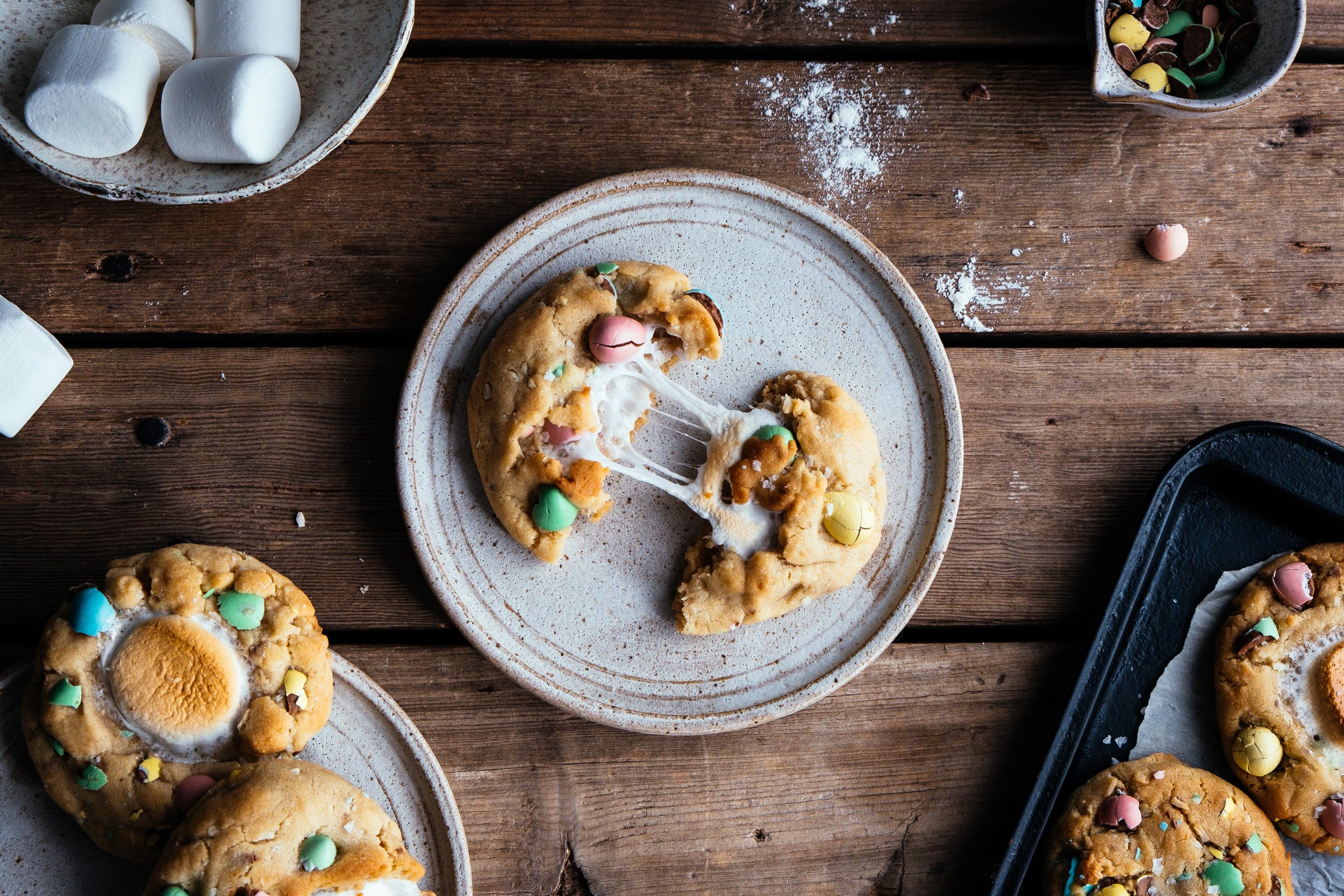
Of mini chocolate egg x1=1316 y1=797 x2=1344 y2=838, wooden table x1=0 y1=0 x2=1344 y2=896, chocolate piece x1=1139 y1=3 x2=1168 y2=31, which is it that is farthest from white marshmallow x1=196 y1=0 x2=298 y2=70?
mini chocolate egg x1=1316 y1=797 x2=1344 y2=838

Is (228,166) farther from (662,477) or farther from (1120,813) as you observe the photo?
(1120,813)

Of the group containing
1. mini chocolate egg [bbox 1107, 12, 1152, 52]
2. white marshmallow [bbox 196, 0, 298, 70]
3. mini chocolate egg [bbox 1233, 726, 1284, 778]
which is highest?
white marshmallow [bbox 196, 0, 298, 70]

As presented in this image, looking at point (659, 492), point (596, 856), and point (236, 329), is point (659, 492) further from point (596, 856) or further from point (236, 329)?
point (236, 329)

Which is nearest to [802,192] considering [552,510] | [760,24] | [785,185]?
[785,185]

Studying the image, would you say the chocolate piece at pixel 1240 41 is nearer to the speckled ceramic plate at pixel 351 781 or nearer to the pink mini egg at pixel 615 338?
the pink mini egg at pixel 615 338

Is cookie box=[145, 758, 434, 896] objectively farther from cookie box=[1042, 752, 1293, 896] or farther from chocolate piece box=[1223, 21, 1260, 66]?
chocolate piece box=[1223, 21, 1260, 66]

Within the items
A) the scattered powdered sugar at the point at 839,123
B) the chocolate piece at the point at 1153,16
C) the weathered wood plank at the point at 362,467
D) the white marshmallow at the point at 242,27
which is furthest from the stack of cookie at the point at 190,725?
the chocolate piece at the point at 1153,16

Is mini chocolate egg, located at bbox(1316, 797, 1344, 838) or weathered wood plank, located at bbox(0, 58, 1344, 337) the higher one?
weathered wood plank, located at bbox(0, 58, 1344, 337)
